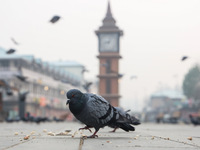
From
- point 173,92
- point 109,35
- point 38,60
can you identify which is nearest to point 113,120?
point 109,35

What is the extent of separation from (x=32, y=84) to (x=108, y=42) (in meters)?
22.0

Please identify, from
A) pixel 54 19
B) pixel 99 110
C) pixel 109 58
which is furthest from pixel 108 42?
pixel 99 110

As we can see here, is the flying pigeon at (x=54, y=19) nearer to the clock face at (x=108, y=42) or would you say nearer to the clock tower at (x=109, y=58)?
the clock tower at (x=109, y=58)

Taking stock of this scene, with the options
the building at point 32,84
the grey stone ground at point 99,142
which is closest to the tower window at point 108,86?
the building at point 32,84

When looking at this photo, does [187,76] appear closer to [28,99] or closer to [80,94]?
[28,99]

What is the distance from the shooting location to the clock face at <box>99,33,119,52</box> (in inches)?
2099

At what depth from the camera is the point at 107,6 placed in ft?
198

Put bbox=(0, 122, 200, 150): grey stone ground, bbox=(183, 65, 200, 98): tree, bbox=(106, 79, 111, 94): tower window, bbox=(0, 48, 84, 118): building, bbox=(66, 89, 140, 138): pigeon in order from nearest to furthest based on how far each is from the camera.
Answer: bbox=(0, 122, 200, 150): grey stone ground < bbox=(66, 89, 140, 138): pigeon < bbox=(106, 79, 111, 94): tower window < bbox=(0, 48, 84, 118): building < bbox=(183, 65, 200, 98): tree

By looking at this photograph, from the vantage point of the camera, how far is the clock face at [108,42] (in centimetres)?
5331

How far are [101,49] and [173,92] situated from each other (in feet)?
325

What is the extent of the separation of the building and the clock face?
694 cm

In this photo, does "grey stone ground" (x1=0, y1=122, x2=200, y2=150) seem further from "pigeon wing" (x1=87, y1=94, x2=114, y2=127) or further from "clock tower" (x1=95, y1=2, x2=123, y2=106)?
"clock tower" (x1=95, y1=2, x2=123, y2=106)

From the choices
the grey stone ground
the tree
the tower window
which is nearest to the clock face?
the tower window

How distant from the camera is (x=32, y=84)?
70625mm
